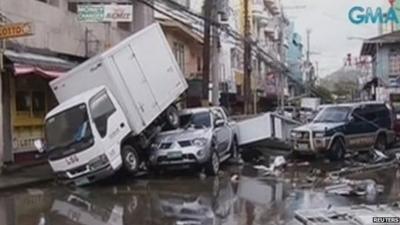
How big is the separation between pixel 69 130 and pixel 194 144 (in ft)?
12.4

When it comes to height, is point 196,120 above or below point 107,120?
below

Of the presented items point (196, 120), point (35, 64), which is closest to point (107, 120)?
point (196, 120)

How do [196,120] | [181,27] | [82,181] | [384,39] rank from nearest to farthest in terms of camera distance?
[82,181] < [196,120] < [181,27] < [384,39]

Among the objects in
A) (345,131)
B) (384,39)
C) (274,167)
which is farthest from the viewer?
(384,39)

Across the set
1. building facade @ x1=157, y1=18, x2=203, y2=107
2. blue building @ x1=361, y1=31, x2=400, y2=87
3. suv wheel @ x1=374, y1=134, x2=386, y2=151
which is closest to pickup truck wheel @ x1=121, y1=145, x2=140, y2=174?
suv wheel @ x1=374, y1=134, x2=386, y2=151

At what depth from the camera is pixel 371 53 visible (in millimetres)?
66062

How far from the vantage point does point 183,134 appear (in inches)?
863

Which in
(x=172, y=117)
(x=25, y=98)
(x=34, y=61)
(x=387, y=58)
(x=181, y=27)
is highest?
(x=181, y=27)

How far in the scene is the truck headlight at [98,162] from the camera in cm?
1933

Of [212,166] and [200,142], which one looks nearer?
[200,142]

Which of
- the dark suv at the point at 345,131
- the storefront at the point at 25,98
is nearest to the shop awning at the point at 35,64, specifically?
A: the storefront at the point at 25,98

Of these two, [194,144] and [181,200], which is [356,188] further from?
[194,144]

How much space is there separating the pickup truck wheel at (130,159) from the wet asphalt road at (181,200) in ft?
1.23

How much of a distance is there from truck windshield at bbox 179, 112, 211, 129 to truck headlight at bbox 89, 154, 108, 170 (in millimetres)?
4332
